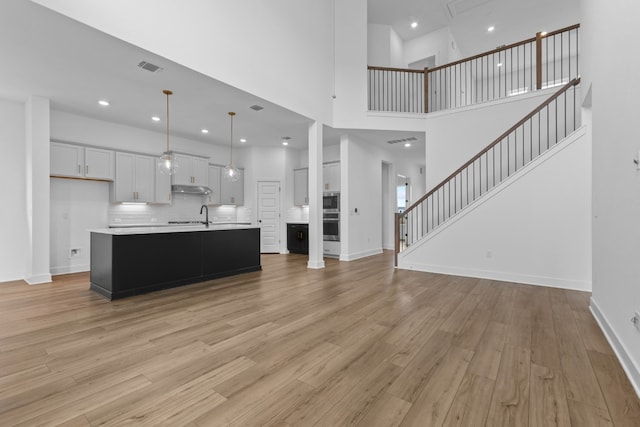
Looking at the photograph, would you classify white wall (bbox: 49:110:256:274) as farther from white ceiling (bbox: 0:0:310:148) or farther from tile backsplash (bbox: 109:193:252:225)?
white ceiling (bbox: 0:0:310:148)

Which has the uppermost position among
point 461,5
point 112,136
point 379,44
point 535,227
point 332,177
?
point 461,5

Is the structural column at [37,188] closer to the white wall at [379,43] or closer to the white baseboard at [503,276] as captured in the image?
the white baseboard at [503,276]

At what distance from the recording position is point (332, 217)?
7.29m

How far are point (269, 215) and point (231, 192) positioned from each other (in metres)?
1.26

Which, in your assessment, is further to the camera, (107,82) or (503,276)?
(503,276)

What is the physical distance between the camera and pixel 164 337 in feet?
8.38

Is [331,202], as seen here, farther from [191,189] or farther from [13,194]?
[13,194]

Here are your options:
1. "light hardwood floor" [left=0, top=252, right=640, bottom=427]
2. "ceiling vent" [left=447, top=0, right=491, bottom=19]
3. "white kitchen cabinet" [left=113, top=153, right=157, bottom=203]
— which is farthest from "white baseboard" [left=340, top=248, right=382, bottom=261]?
"ceiling vent" [left=447, top=0, right=491, bottom=19]

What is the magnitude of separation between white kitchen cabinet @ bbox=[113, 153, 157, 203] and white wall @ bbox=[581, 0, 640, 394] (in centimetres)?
746

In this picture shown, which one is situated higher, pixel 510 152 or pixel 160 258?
pixel 510 152

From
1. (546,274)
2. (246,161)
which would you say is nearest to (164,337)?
(546,274)

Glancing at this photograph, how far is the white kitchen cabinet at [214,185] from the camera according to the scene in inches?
298

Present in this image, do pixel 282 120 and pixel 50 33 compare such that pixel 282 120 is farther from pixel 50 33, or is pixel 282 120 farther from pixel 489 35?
pixel 489 35

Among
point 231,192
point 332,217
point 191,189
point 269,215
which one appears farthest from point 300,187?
point 191,189
